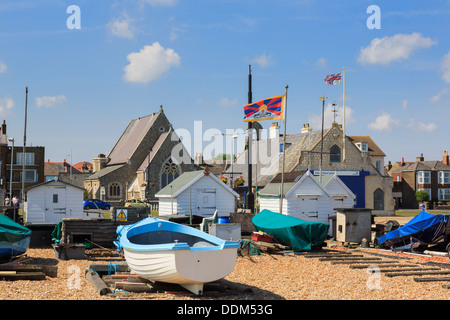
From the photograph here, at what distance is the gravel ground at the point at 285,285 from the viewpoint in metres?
12.4

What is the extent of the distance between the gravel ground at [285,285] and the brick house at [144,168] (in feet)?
161

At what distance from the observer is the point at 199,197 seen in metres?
30.7

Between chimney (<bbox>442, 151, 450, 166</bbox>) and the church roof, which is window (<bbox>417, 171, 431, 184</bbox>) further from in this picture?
the church roof

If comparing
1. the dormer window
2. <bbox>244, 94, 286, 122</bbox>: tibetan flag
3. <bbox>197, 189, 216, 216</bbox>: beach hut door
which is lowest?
<bbox>197, 189, 216, 216</bbox>: beach hut door

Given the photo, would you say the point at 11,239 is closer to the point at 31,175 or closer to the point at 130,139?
the point at 31,175

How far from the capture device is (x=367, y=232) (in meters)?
25.4

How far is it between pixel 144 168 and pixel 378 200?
30.8 metres

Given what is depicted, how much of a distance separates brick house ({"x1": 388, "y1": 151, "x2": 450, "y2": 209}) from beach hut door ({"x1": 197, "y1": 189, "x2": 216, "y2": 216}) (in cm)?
5292

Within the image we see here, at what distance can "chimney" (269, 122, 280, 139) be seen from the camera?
2672 inches

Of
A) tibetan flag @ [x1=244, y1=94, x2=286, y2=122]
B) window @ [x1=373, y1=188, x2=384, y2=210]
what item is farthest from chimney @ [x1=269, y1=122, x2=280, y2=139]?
tibetan flag @ [x1=244, y1=94, x2=286, y2=122]

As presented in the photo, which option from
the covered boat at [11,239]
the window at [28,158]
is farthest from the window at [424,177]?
the covered boat at [11,239]

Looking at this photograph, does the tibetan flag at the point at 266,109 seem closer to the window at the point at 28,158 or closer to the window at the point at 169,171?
the window at the point at 169,171
